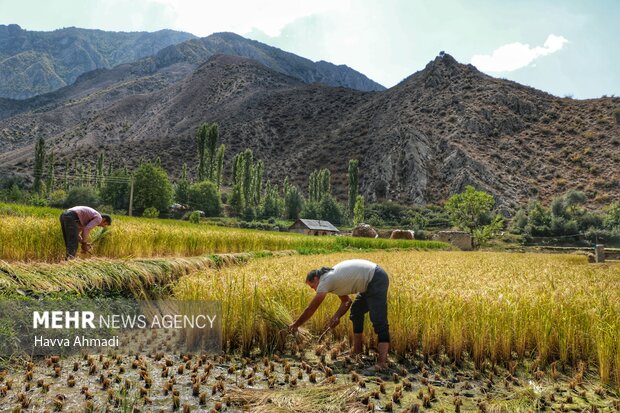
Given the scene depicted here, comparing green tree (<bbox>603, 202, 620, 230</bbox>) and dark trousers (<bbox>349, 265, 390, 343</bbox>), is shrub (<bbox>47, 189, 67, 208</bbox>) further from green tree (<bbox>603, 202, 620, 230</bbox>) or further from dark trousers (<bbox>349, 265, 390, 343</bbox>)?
green tree (<bbox>603, 202, 620, 230</bbox>)

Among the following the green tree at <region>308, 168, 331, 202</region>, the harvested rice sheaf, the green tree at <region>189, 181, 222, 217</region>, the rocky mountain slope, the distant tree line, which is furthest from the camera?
the green tree at <region>308, 168, 331, 202</region>

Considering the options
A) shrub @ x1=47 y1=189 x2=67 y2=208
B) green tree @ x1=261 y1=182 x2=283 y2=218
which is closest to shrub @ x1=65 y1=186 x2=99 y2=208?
shrub @ x1=47 y1=189 x2=67 y2=208

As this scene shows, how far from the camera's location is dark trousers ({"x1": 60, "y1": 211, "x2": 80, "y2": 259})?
9.72 m

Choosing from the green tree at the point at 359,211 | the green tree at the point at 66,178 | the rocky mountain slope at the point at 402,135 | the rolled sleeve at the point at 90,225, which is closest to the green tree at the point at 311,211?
the green tree at the point at 359,211

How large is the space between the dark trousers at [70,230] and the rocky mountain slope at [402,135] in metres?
85.2

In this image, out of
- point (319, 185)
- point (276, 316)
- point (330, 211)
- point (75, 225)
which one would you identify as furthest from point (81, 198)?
point (276, 316)

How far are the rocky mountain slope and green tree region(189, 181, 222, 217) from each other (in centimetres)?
2388

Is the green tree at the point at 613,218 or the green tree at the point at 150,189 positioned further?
the green tree at the point at 150,189

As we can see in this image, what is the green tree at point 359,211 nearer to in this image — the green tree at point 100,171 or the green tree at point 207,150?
the green tree at point 207,150

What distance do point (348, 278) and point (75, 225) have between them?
7.63 m

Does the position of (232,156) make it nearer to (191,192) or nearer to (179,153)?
(179,153)

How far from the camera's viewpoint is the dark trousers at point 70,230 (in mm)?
9719

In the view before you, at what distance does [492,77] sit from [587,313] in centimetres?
13582

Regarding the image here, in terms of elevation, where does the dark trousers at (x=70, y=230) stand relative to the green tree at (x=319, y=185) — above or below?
below
